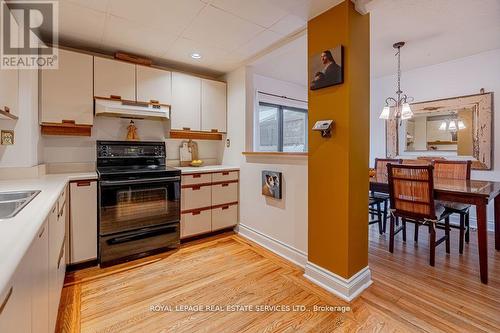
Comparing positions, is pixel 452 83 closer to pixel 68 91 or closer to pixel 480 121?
pixel 480 121

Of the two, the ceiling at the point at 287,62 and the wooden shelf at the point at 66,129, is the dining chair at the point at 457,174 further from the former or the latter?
the wooden shelf at the point at 66,129

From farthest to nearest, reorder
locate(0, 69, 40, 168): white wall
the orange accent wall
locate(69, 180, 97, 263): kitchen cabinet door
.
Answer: locate(69, 180, 97, 263): kitchen cabinet door, locate(0, 69, 40, 168): white wall, the orange accent wall

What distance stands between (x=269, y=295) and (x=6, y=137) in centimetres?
251

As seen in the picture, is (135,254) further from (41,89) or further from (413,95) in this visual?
(413,95)

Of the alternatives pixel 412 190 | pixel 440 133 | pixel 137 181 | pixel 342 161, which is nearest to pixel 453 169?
pixel 440 133

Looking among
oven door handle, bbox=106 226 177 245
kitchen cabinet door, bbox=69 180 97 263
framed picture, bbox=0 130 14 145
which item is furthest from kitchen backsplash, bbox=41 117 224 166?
oven door handle, bbox=106 226 177 245

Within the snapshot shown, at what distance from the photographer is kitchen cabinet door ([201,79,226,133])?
3.32m

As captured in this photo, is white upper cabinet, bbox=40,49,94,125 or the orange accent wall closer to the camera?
the orange accent wall

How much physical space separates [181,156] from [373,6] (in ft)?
8.92

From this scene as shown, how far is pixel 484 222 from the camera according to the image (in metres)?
1.98

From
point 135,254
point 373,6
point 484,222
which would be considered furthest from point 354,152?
point 135,254

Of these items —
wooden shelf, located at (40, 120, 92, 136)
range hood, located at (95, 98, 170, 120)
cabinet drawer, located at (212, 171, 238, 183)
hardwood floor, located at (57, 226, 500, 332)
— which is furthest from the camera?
cabinet drawer, located at (212, 171, 238, 183)

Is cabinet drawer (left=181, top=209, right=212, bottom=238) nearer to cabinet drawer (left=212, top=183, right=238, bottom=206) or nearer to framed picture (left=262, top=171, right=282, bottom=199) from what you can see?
cabinet drawer (left=212, top=183, right=238, bottom=206)

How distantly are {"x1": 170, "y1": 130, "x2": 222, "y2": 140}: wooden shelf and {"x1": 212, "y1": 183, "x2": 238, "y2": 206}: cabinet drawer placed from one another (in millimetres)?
835
